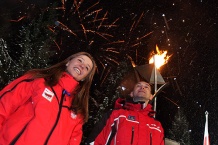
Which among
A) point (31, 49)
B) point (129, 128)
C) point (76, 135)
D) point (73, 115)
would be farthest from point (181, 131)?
point (73, 115)

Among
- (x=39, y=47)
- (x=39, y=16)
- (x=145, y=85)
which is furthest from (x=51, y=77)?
(x=39, y=16)

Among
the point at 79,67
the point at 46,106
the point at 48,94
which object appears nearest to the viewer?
the point at 46,106

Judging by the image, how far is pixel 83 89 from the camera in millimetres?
3777

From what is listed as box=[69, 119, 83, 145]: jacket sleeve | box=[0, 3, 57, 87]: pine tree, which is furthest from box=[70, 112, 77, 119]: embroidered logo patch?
box=[0, 3, 57, 87]: pine tree

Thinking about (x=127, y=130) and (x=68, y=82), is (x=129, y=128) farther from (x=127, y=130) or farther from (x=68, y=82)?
(x=68, y=82)

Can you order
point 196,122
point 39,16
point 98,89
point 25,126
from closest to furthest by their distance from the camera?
point 25,126 → point 39,16 → point 98,89 → point 196,122

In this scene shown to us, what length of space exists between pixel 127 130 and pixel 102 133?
39 centimetres

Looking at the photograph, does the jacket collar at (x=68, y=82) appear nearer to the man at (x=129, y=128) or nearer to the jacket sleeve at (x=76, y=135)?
the jacket sleeve at (x=76, y=135)

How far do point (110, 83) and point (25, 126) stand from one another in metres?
16.0

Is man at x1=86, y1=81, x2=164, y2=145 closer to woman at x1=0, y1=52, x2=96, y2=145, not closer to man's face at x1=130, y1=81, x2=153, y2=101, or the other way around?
man's face at x1=130, y1=81, x2=153, y2=101

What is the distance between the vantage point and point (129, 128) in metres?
4.33

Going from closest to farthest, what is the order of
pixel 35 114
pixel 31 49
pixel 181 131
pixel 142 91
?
pixel 35 114, pixel 142 91, pixel 31 49, pixel 181 131

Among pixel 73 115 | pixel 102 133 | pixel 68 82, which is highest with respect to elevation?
pixel 68 82

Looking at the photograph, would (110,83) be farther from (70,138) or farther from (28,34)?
(70,138)
